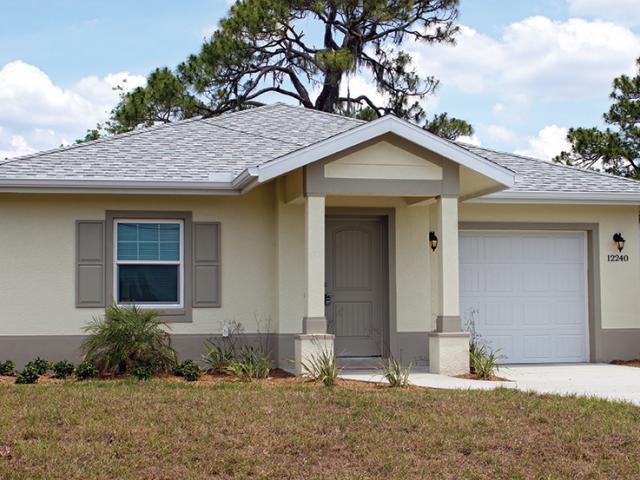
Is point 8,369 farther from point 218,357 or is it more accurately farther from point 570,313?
point 570,313

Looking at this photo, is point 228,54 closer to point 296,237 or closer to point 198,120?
point 198,120

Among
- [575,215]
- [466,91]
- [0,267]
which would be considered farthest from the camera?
[466,91]

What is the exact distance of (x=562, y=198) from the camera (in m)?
15.6

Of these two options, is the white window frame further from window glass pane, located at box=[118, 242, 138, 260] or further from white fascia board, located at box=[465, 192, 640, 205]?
white fascia board, located at box=[465, 192, 640, 205]

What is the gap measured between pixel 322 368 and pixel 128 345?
267cm

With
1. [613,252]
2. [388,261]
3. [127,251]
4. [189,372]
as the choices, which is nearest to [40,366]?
[189,372]

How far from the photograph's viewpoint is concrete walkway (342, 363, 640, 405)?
11.8 meters

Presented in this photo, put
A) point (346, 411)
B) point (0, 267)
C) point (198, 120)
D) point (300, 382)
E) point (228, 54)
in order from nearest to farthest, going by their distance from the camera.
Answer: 1. point (346, 411)
2. point (300, 382)
3. point (0, 267)
4. point (198, 120)
5. point (228, 54)

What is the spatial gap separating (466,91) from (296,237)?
464 inches

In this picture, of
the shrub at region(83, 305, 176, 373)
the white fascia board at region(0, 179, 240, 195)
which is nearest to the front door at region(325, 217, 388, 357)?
the white fascia board at region(0, 179, 240, 195)

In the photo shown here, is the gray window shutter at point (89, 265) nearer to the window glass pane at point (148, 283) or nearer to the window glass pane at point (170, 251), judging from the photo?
the window glass pane at point (148, 283)

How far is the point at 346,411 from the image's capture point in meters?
9.79

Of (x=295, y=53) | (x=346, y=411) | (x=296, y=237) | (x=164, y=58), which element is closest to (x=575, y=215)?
(x=296, y=237)

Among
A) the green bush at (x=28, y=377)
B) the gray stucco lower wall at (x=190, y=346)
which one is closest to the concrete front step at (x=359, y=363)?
the gray stucco lower wall at (x=190, y=346)
